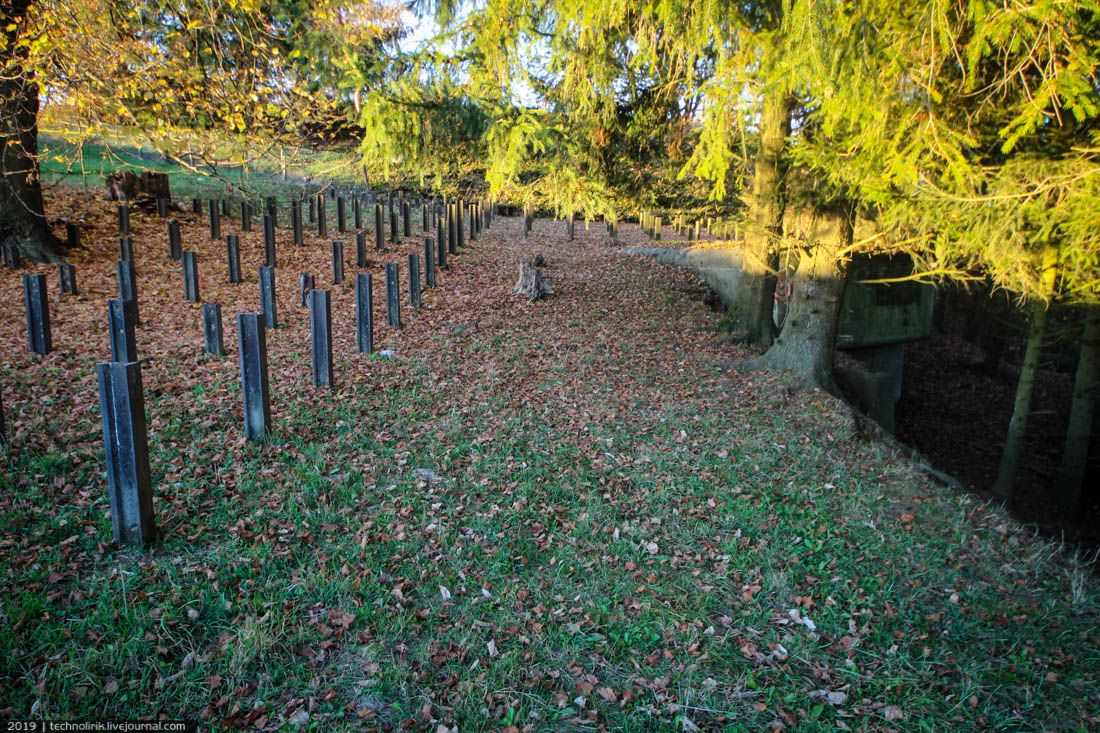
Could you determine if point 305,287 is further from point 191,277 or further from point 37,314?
point 37,314

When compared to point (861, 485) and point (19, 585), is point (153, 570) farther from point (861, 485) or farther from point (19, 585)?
point (861, 485)

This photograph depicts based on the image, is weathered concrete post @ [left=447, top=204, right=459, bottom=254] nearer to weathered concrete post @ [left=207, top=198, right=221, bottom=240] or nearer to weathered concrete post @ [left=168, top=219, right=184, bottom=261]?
weathered concrete post @ [left=207, top=198, right=221, bottom=240]

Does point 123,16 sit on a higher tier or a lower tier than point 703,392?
higher

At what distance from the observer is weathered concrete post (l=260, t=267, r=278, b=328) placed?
7.78 m

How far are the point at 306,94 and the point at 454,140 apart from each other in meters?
2.05

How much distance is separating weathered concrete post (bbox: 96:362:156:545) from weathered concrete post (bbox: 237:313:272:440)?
1.37 m

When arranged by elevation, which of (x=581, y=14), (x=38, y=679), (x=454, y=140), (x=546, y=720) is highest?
(x=581, y=14)

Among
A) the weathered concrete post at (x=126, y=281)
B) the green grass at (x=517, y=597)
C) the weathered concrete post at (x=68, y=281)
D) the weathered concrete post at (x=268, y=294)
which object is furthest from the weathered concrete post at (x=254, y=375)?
the weathered concrete post at (x=68, y=281)

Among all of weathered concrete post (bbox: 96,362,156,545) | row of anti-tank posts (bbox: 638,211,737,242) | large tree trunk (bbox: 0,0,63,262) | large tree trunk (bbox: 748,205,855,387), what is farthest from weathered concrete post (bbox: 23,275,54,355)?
row of anti-tank posts (bbox: 638,211,737,242)

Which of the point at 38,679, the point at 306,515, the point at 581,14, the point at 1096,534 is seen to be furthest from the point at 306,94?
the point at 1096,534

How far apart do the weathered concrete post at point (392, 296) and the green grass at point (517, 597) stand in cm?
313

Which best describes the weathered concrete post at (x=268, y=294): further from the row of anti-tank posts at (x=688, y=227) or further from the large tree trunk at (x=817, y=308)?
the row of anti-tank posts at (x=688, y=227)

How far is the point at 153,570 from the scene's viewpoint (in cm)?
353

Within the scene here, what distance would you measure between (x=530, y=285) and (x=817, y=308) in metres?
4.78
